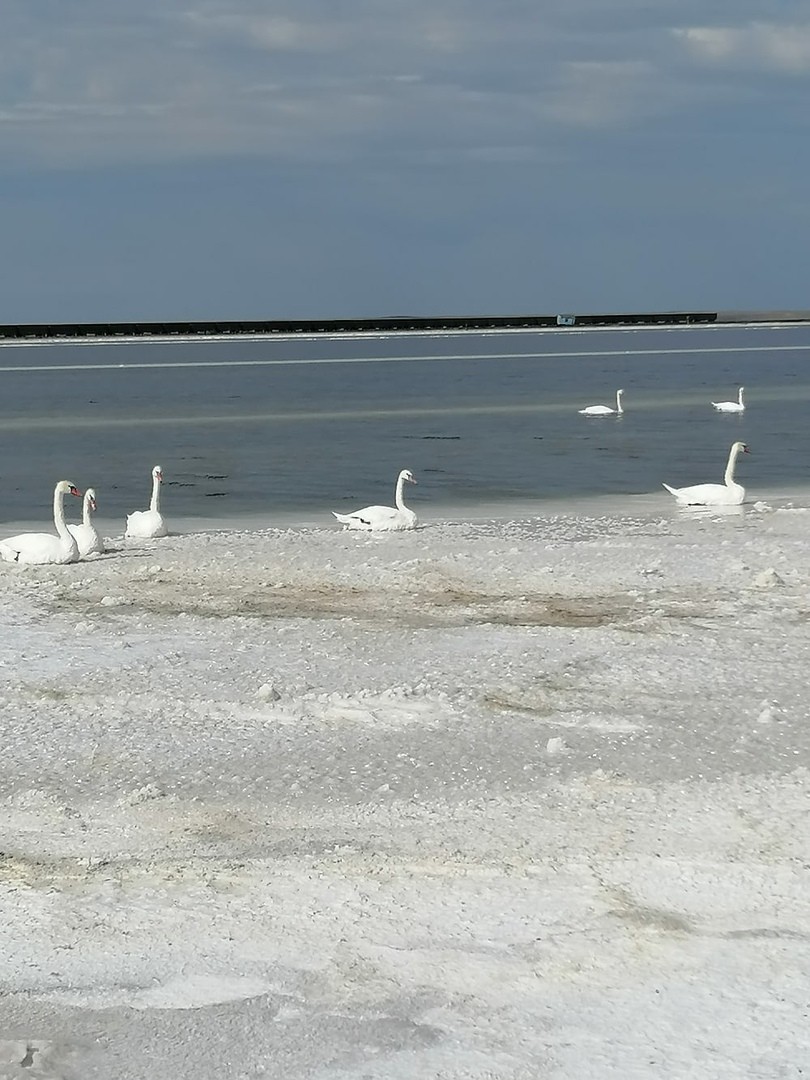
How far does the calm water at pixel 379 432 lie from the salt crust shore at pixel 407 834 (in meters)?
8.37

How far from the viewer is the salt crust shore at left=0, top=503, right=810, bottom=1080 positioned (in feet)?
16.2

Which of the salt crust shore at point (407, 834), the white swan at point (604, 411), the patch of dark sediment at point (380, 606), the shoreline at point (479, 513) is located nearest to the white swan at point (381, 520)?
the shoreline at point (479, 513)

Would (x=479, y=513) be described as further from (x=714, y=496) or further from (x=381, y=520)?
(x=381, y=520)

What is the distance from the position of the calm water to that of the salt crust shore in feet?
27.5

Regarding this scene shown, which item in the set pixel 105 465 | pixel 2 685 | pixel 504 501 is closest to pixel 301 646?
pixel 2 685

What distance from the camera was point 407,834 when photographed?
6648 millimetres

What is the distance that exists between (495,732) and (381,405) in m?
34.4

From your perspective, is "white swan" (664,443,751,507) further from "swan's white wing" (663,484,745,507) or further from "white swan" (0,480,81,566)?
"white swan" (0,480,81,566)

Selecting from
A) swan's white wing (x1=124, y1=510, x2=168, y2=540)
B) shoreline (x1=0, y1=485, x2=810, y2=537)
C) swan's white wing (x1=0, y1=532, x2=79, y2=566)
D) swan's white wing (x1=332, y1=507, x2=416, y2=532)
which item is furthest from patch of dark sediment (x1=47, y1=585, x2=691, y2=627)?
shoreline (x1=0, y1=485, x2=810, y2=537)

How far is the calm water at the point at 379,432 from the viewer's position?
2200cm

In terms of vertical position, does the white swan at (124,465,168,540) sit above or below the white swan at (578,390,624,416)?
above

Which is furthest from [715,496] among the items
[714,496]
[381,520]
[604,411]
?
[604,411]

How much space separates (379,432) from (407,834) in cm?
2618

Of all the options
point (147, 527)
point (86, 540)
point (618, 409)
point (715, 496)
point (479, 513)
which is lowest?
point (618, 409)
